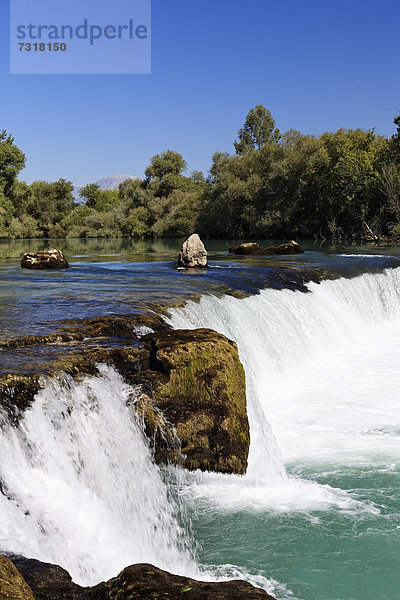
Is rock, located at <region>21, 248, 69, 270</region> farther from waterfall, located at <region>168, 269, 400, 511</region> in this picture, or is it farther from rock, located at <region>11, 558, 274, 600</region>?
rock, located at <region>11, 558, 274, 600</region>

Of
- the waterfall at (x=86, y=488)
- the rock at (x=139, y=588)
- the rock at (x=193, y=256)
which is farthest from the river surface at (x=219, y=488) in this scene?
the rock at (x=193, y=256)

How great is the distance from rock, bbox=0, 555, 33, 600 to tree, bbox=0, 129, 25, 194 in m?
64.8

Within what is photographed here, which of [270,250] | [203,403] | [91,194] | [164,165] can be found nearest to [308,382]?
[203,403]

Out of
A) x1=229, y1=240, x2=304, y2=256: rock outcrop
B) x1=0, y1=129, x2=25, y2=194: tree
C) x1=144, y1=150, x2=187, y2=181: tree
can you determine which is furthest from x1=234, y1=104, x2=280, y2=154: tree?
x1=229, y1=240, x2=304, y2=256: rock outcrop

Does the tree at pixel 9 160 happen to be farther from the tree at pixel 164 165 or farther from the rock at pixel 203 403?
the rock at pixel 203 403

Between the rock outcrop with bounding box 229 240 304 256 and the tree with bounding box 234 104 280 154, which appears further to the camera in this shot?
the tree with bounding box 234 104 280 154

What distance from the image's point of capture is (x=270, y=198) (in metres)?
56.2

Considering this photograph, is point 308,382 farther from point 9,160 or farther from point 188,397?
point 9,160

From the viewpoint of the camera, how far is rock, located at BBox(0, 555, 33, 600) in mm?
2872

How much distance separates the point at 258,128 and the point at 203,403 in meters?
102

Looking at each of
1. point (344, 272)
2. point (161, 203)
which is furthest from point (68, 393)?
point (161, 203)

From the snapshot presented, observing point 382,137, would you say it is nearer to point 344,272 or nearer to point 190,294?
point 344,272

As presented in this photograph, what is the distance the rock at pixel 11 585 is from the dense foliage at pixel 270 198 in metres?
42.3

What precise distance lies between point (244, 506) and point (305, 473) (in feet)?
4.25
